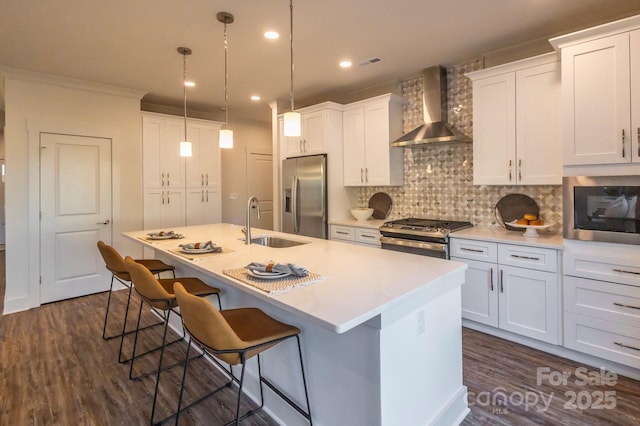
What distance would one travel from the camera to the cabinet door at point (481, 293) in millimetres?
2951

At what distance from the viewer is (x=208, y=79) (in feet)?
13.7

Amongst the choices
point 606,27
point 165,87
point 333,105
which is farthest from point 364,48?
point 165,87

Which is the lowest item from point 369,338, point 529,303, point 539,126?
point 529,303

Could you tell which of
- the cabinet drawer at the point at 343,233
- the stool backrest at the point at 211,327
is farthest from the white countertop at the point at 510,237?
the stool backrest at the point at 211,327

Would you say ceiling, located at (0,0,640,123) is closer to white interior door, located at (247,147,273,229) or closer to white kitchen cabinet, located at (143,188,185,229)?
white kitchen cabinet, located at (143,188,185,229)

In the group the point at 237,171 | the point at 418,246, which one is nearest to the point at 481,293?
the point at 418,246

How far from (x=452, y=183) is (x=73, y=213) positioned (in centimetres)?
456

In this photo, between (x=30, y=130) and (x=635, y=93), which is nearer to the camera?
(x=635, y=93)

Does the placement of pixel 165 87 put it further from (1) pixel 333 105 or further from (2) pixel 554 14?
(2) pixel 554 14

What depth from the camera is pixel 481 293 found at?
3.04 metres

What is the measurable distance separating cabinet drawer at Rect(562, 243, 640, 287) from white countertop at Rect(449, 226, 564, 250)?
132mm

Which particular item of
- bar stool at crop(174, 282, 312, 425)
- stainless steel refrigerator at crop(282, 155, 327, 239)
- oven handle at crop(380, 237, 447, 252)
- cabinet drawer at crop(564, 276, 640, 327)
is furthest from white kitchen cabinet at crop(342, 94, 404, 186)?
bar stool at crop(174, 282, 312, 425)

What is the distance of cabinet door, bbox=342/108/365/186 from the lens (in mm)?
4328

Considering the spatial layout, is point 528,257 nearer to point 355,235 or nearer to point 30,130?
point 355,235
